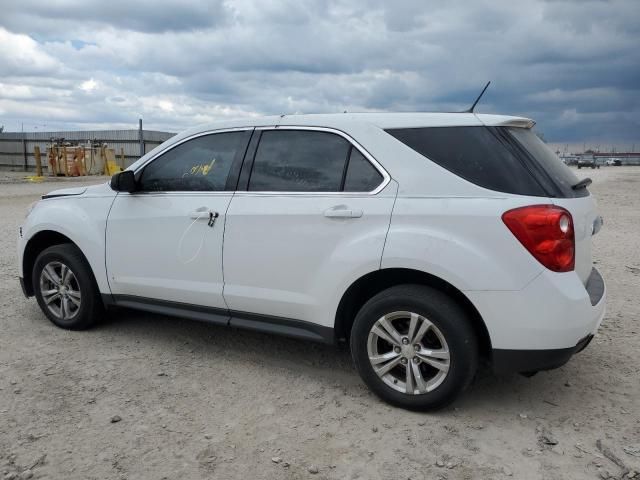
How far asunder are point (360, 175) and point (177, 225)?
145cm

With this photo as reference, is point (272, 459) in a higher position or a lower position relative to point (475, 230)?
lower

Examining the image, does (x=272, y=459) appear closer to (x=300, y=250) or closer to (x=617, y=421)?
(x=300, y=250)

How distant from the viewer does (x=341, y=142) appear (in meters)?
3.78

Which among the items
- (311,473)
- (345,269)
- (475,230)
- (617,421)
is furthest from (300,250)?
(617,421)

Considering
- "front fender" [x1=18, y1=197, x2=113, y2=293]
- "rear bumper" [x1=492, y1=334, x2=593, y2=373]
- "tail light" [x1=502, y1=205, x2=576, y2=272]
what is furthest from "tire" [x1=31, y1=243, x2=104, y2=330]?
"tail light" [x1=502, y1=205, x2=576, y2=272]

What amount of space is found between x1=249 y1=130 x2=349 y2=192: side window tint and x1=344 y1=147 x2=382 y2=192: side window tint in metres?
0.06

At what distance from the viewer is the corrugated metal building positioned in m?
33.8

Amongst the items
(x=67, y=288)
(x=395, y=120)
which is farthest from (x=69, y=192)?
(x=395, y=120)

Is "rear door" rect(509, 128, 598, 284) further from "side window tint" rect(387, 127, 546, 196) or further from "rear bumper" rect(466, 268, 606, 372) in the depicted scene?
"rear bumper" rect(466, 268, 606, 372)

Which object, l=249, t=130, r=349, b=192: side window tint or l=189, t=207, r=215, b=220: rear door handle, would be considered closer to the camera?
l=249, t=130, r=349, b=192: side window tint

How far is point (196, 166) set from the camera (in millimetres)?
4355

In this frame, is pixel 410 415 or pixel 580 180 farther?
pixel 580 180

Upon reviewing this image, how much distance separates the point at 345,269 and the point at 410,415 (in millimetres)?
951

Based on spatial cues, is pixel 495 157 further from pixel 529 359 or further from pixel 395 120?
pixel 529 359
